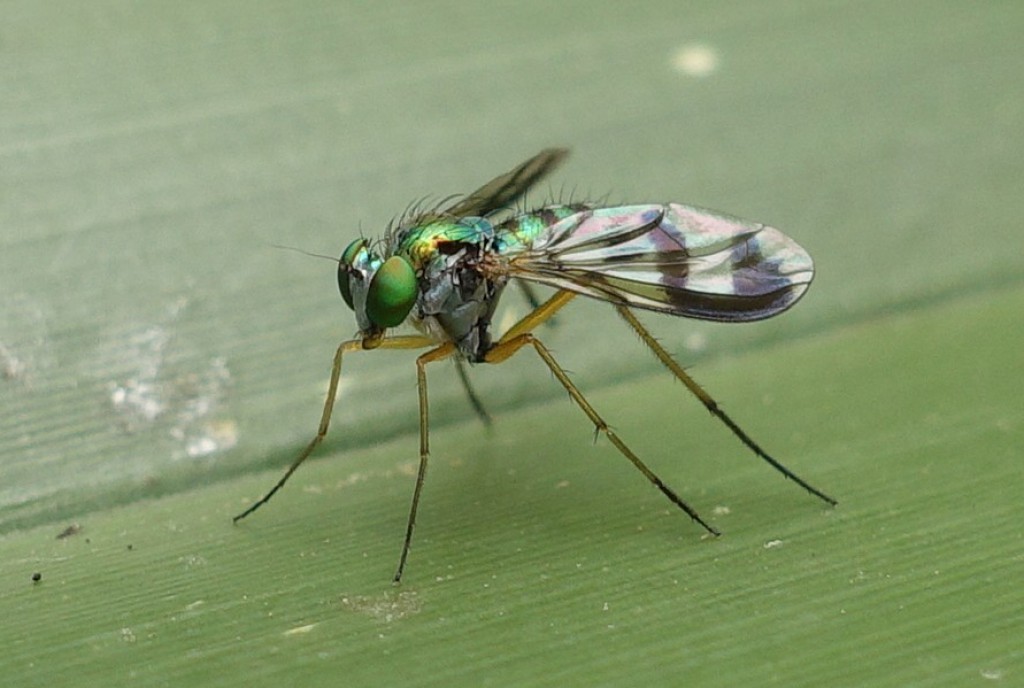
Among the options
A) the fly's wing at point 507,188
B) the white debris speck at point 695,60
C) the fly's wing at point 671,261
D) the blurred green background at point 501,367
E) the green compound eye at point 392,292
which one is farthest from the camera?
the white debris speck at point 695,60

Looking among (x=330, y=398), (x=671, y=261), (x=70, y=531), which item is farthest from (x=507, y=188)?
(x=70, y=531)

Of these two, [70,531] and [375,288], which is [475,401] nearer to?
[375,288]

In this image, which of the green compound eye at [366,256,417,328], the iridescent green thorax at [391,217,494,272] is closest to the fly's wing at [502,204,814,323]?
the iridescent green thorax at [391,217,494,272]

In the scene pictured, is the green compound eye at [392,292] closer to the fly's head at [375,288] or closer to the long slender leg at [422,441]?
the fly's head at [375,288]

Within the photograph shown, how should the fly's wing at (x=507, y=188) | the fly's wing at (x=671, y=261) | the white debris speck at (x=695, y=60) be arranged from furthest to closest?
the white debris speck at (x=695, y=60), the fly's wing at (x=507, y=188), the fly's wing at (x=671, y=261)

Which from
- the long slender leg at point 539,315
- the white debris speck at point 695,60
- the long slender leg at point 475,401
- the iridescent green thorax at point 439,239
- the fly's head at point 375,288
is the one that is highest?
the white debris speck at point 695,60

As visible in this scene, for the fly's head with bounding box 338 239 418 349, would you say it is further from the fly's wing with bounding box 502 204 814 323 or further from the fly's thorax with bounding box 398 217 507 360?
the fly's wing with bounding box 502 204 814 323

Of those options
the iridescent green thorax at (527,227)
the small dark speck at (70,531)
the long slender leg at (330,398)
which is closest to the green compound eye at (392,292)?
the long slender leg at (330,398)
